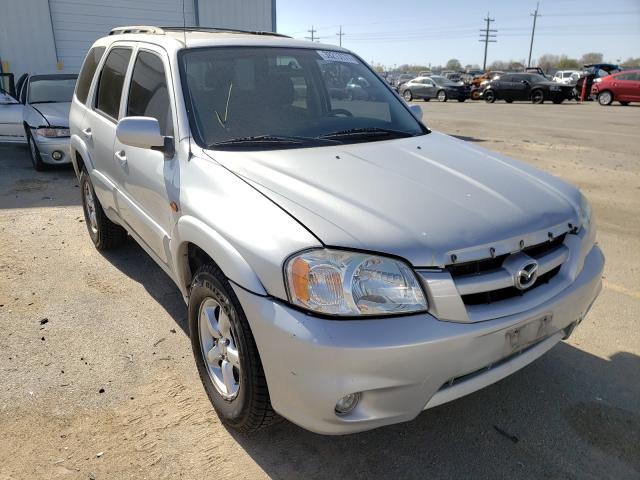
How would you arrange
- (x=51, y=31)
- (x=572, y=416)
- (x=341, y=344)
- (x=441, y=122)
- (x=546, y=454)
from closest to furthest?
(x=341, y=344), (x=546, y=454), (x=572, y=416), (x=51, y=31), (x=441, y=122)

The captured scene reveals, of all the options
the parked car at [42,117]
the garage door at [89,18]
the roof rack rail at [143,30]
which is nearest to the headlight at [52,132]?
the parked car at [42,117]

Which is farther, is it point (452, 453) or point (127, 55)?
point (127, 55)

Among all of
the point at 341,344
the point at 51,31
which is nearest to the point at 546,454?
the point at 341,344

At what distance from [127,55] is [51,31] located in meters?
13.6

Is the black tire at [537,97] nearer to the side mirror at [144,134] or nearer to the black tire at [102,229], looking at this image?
the black tire at [102,229]

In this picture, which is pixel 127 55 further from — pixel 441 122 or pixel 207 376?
pixel 441 122

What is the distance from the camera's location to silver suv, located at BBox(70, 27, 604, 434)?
1834 millimetres

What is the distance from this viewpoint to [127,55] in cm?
359

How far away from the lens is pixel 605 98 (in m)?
22.9

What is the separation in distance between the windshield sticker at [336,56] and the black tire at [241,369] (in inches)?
76.1

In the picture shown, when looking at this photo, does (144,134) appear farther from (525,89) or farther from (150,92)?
(525,89)

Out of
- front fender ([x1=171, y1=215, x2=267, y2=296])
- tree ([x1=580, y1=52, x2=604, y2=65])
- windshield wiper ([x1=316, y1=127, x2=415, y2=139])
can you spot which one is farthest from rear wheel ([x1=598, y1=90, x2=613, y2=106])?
tree ([x1=580, y1=52, x2=604, y2=65])

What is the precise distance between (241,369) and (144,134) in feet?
4.29

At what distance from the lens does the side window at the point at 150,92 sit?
288 cm
